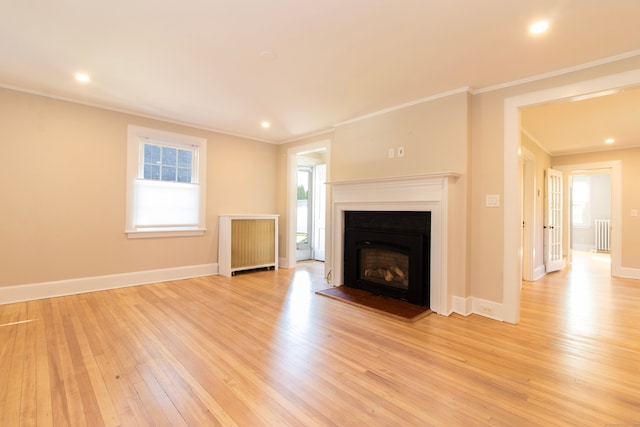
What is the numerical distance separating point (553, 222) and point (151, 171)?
721cm

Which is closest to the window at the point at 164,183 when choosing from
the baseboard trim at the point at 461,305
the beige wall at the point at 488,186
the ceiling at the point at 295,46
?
the ceiling at the point at 295,46

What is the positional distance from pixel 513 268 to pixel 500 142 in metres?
1.29

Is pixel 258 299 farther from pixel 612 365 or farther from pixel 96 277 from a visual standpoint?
pixel 612 365

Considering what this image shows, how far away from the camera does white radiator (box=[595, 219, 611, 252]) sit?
8547 mm

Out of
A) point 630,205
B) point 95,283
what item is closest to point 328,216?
point 95,283

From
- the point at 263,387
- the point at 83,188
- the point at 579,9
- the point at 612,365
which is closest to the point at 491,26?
the point at 579,9

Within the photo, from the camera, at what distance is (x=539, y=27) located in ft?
6.93

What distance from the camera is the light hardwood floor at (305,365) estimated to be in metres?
1.59

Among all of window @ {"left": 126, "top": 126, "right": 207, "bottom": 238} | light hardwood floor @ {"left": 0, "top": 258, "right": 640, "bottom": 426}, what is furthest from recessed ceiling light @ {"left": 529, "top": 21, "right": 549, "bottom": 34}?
window @ {"left": 126, "top": 126, "right": 207, "bottom": 238}

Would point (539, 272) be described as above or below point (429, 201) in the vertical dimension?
below

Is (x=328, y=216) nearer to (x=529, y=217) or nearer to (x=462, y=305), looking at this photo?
(x=462, y=305)

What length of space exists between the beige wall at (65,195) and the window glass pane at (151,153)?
29 cm

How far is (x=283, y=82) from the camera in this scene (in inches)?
122

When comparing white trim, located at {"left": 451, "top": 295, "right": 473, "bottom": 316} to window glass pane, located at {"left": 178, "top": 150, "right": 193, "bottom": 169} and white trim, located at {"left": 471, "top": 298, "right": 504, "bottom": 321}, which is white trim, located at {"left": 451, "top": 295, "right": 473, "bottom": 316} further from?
window glass pane, located at {"left": 178, "top": 150, "right": 193, "bottom": 169}
